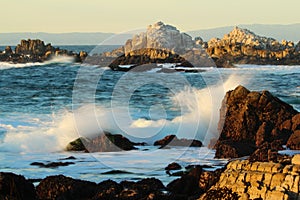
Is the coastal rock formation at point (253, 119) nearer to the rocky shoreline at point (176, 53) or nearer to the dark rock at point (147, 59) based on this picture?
the dark rock at point (147, 59)

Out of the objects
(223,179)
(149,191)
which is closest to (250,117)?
(149,191)

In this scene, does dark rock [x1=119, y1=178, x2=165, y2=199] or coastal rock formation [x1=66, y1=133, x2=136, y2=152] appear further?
coastal rock formation [x1=66, y1=133, x2=136, y2=152]

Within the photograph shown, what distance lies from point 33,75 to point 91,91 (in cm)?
1764

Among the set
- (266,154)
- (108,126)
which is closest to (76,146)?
(108,126)

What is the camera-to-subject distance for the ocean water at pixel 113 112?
63.9 ft

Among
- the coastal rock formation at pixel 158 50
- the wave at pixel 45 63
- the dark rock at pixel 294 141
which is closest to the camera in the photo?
the dark rock at pixel 294 141

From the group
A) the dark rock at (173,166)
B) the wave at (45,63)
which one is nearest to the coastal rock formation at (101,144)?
the dark rock at (173,166)

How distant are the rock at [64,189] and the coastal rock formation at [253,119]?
22.7ft

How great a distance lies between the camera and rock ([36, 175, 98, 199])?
1368 cm

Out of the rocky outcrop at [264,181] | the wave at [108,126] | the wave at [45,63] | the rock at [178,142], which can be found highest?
the rocky outcrop at [264,181]

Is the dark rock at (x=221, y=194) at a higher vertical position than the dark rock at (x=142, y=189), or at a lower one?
higher

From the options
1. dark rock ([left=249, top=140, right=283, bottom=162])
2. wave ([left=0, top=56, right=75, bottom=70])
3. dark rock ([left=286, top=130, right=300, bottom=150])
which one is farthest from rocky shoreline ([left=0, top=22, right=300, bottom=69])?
dark rock ([left=249, top=140, right=283, bottom=162])

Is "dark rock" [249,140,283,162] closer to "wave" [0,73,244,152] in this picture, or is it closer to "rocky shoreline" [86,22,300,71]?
"wave" [0,73,244,152]

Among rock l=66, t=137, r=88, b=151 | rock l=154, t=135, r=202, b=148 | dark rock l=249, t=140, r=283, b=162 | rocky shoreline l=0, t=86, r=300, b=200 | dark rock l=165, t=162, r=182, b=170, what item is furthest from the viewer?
rock l=154, t=135, r=202, b=148
